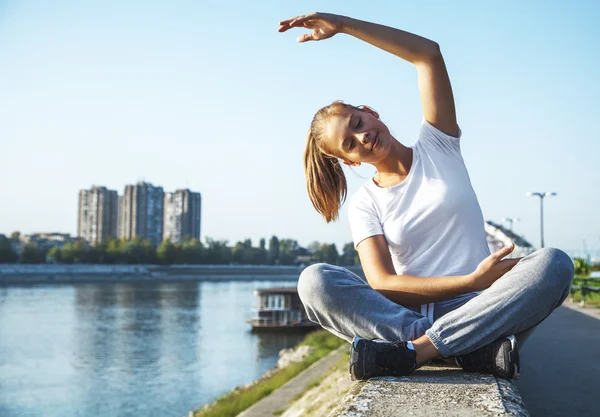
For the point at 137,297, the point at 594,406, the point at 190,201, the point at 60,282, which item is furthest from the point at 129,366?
the point at 190,201

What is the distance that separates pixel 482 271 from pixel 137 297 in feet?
148

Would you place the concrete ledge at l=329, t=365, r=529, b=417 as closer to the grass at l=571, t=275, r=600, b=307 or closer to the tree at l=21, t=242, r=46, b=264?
the grass at l=571, t=275, r=600, b=307

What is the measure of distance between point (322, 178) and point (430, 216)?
0.49 m

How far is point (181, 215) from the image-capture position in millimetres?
120062

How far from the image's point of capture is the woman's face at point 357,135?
2.38 metres

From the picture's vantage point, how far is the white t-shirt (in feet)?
7.46

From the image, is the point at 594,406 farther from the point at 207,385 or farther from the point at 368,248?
the point at 207,385

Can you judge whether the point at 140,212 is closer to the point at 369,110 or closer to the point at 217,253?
the point at 217,253

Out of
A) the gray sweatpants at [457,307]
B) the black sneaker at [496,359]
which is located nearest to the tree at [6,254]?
the gray sweatpants at [457,307]

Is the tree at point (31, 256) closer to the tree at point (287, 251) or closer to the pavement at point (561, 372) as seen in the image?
the tree at point (287, 251)

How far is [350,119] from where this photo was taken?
238cm

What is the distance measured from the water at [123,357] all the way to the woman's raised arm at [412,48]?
12.4 meters

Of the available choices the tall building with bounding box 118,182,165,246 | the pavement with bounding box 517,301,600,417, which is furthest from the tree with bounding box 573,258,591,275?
the tall building with bounding box 118,182,165,246

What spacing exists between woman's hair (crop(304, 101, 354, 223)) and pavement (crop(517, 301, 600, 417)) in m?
1.29
